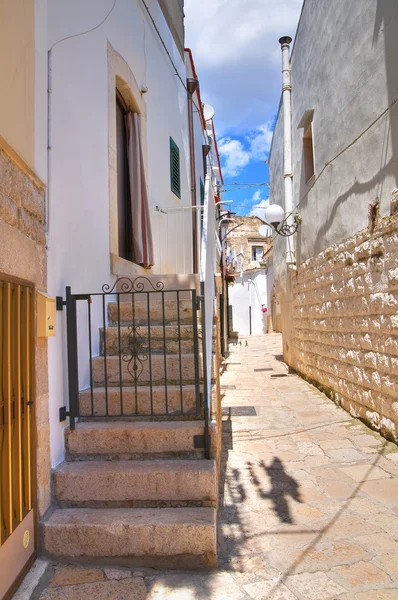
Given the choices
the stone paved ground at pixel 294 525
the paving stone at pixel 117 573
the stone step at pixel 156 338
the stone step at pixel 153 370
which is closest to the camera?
the stone paved ground at pixel 294 525

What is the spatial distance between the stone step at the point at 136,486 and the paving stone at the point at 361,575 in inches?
30.7

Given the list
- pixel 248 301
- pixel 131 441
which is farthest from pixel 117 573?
pixel 248 301

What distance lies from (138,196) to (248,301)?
77.1ft

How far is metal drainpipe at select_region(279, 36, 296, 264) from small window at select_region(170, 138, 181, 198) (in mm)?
2140

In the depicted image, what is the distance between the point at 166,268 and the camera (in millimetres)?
6789

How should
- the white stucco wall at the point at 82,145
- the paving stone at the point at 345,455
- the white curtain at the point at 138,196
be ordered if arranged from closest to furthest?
the white stucco wall at the point at 82,145, the paving stone at the point at 345,455, the white curtain at the point at 138,196

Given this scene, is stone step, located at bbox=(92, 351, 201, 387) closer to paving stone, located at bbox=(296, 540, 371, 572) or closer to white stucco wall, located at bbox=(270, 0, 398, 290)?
paving stone, located at bbox=(296, 540, 371, 572)

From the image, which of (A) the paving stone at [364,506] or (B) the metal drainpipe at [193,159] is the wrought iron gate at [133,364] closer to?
(A) the paving stone at [364,506]

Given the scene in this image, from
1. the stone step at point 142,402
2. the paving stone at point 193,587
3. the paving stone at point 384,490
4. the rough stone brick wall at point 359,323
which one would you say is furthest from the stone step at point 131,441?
the rough stone brick wall at point 359,323

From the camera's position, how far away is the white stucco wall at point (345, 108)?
4.07 m

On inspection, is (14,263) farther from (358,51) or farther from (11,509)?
(358,51)

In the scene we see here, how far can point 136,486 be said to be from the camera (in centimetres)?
265

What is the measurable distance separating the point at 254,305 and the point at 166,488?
2581cm


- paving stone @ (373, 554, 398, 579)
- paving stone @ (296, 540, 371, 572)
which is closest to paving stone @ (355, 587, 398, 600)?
paving stone @ (373, 554, 398, 579)
